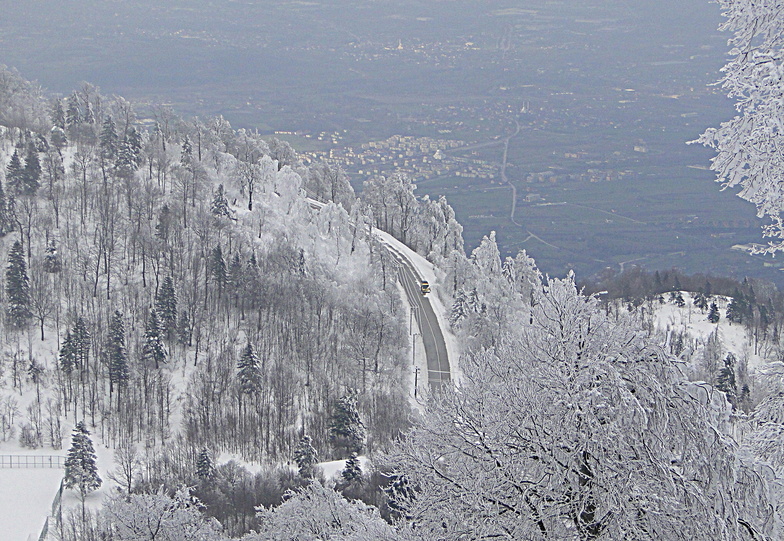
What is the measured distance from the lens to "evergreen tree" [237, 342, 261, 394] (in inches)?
2687

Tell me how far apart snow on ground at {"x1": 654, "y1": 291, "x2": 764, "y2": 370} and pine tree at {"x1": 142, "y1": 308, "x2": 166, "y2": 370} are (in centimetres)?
4991

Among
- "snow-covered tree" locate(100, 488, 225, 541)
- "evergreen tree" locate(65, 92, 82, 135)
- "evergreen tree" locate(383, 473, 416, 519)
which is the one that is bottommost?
"snow-covered tree" locate(100, 488, 225, 541)

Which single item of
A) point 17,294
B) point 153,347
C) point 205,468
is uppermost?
point 17,294

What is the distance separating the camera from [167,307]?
242 ft

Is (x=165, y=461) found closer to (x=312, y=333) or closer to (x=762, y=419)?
(x=312, y=333)

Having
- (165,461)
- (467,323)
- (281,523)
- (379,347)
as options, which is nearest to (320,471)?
(165,461)

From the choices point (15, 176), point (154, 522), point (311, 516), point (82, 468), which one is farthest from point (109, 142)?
point (311, 516)

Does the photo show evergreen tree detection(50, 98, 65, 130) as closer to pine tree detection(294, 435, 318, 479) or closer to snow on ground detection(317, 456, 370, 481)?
pine tree detection(294, 435, 318, 479)

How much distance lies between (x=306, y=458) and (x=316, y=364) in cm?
1473

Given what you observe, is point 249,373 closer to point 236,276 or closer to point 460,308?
point 236,276

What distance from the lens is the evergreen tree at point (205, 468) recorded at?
56469 mm

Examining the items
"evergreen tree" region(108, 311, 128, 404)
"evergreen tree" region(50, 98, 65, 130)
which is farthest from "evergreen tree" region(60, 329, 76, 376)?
"evergreen tree" region(50, 98, 65, 130)

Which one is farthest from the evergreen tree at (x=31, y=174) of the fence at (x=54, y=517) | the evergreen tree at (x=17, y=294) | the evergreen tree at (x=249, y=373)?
the fence at (x=54, y=517)

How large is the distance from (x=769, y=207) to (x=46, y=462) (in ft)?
197
